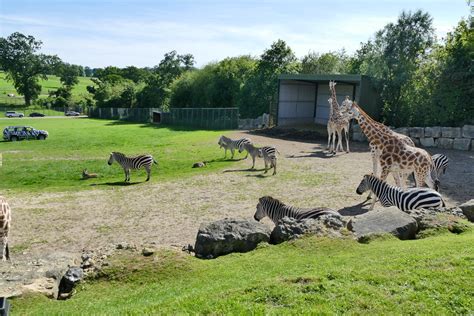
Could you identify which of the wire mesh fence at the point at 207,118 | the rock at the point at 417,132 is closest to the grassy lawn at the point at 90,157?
the wire mesh fence at the point at 207,118

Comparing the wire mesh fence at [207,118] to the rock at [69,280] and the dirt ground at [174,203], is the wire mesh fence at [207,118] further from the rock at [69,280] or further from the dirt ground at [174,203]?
the rock at [69,280]

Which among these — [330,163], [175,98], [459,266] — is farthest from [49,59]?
[459,266]

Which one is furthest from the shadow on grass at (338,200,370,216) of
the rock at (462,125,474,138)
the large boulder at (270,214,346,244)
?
the rock at (462,125,474,138)

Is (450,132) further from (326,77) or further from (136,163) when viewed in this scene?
(136,163)

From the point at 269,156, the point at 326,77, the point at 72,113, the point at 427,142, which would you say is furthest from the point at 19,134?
the point at 72,113

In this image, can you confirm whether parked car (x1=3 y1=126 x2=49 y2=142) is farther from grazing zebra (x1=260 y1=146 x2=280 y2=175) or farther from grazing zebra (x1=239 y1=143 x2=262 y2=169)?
Result: grazing zebra (x1=260 y1=146 x2=280 y2=175)

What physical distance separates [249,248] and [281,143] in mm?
18685

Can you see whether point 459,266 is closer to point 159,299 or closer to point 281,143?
point 159,299

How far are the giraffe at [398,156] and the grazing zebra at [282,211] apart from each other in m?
3.54

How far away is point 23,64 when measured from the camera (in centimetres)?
8850

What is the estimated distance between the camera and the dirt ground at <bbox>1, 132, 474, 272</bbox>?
1111cm

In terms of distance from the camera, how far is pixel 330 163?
→ 2006cm

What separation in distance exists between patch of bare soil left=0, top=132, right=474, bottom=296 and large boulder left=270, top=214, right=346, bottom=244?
2.90 meters

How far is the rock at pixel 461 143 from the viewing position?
24078 mm
